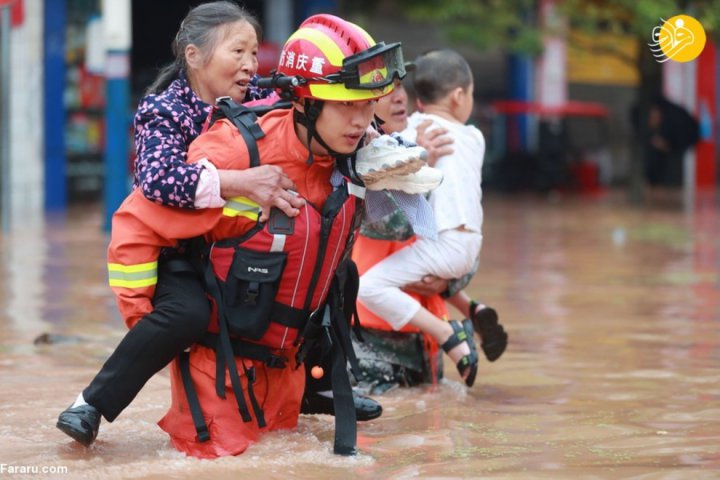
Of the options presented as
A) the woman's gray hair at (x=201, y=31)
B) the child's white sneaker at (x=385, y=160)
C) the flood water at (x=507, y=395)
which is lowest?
the flood water at (x=507, y=395)

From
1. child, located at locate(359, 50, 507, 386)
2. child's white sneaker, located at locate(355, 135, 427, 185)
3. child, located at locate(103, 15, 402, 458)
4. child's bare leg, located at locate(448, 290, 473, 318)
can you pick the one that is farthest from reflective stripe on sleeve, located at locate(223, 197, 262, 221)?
child's bare leg, located at locate(448, 290, 473, 318)

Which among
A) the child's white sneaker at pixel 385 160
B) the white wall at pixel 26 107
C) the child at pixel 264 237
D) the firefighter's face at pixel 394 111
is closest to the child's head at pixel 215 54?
the child at pixel 264 237

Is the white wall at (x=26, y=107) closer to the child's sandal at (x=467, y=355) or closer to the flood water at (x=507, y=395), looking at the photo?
the flood water at (x=507, y=395)

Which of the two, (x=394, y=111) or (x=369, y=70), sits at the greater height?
(x=369, y=70)

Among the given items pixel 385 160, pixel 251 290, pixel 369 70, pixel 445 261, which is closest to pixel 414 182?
pixel 385 160

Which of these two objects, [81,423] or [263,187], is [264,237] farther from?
[81,423]

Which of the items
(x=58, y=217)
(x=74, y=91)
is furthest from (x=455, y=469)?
(x=74, y=91)

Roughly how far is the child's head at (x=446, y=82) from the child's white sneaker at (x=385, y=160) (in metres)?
1.50

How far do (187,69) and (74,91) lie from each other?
53.1 ft

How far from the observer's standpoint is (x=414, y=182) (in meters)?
4.76

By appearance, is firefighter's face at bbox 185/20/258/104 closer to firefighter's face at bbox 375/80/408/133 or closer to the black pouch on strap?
the black pouch on strap

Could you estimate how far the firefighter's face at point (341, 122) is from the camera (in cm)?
443

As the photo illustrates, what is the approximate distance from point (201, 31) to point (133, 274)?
1.04 m

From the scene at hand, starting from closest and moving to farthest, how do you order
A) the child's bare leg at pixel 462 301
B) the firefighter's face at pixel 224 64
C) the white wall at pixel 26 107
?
the firefighter's face at pixel 224 64, the child's bare leg at pixel 462 301, the white wall at pixel 26 107
